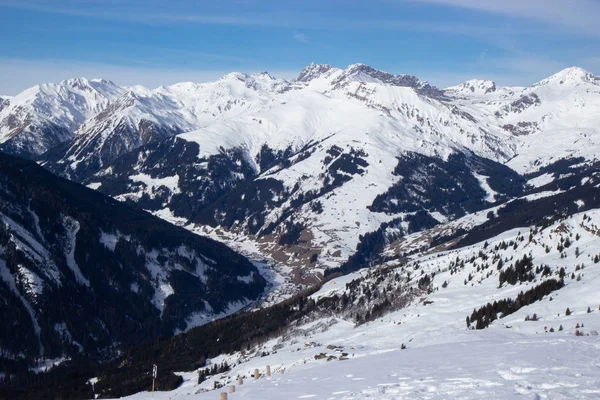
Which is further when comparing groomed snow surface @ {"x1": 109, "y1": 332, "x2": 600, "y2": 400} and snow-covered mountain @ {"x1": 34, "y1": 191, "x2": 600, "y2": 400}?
snow-covered mountain @ {"x1": 34, "y1": 191, "x2": 600, "y2": 400}

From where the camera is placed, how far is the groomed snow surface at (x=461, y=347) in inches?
1202

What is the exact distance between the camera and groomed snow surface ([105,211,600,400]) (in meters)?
30.5

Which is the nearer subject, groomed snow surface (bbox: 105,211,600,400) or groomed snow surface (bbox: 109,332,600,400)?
groomed snow surface (bbox: 109,332,600,400)

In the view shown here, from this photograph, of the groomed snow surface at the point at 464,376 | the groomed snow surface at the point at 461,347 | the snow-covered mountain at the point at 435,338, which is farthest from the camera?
the snow-covered mountain at the point at 435,338

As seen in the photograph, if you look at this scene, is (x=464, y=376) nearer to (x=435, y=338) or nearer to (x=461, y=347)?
(x=461, y=347)

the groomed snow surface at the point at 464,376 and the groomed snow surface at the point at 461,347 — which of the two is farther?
the groomed snow surface at the point at 461,347

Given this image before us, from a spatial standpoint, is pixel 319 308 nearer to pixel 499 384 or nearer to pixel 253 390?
pixel 253 390

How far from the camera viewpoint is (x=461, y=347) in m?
45.2

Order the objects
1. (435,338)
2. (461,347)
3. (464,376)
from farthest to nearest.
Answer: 1. (435,338)
2. (461,347)
3. (464,376)

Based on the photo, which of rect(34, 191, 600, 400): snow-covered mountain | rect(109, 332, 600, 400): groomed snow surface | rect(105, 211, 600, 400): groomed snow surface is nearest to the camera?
rect(109, 332, 600, 400): groomed snow surface

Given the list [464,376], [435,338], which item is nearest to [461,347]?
[464,376]

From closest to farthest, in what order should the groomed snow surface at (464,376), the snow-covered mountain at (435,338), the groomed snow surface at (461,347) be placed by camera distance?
the groomed snow surface at (464,376) < the groomed snow surface at (461,347) < the snow-covered mountain at (435,338)

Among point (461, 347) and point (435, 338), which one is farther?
point (435, 338)

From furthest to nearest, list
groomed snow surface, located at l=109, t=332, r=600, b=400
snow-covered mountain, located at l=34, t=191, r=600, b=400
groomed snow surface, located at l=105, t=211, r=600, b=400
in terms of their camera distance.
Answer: snow-covered mountain, located at l=34, t=191, r=600, b=400
groomed snow surface, located at l=105, t=211, r=600, b=400
groomed snow surface, located at l=109, t=332, r=600, b=400
